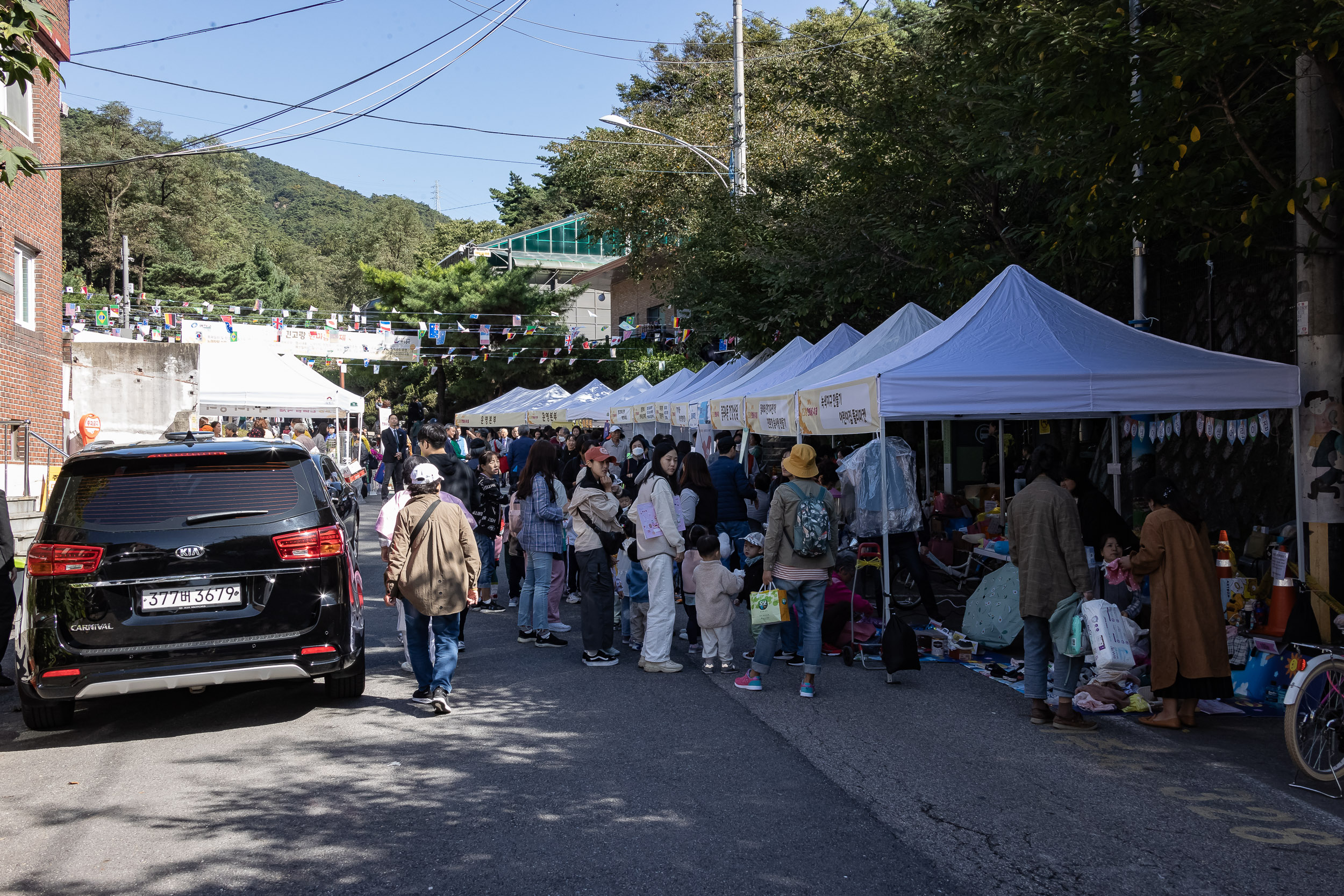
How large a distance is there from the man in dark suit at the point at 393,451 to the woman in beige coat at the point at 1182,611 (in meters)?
17.0

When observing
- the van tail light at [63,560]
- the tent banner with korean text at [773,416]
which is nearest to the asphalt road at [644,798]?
the van tail light at [63,560]

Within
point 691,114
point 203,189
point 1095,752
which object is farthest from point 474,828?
point 203,189

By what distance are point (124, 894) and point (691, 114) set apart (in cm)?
2897

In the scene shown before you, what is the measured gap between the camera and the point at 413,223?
75688 mm

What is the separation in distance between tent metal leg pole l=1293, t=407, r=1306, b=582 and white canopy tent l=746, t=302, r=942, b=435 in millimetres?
3777

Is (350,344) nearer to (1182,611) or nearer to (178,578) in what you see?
(178,578)

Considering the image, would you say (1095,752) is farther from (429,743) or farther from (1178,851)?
(429,743)

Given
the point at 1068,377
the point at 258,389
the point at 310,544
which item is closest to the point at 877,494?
the point at 1068,377

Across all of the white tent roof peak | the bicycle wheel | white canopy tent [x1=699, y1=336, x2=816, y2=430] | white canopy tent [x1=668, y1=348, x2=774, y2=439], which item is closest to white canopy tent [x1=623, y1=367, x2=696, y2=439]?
white canopy tent [x1=668, y1=348, x2=774, y2=439]

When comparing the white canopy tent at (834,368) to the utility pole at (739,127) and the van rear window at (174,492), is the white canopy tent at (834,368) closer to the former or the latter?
the van rear window at (174,492)

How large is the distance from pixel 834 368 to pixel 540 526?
4258mm

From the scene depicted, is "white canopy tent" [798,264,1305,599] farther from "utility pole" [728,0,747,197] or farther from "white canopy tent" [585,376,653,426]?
"white canopy tent" [585,376,653,426]

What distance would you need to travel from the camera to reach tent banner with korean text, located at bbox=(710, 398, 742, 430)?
1318cm

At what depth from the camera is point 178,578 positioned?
19.1 feet
